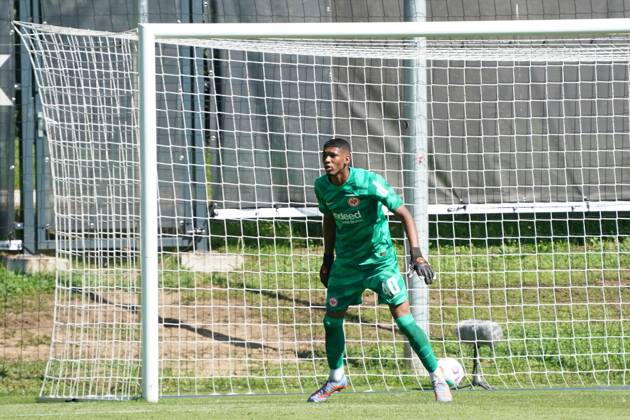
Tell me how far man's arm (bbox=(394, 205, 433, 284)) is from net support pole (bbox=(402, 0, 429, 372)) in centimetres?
176

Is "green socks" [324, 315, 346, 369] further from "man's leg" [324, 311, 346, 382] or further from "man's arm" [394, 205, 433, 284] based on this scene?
"man's arm" [394, 205, 433, 284]

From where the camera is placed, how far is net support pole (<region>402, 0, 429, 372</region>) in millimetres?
9078

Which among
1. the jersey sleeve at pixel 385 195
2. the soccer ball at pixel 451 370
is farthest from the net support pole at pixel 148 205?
the soccer ball at pixel 451 370

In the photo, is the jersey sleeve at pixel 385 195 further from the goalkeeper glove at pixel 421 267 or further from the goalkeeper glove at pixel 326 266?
the goalkeeper glove at pixel 326 266

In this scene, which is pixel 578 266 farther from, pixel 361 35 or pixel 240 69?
pixel 361 35

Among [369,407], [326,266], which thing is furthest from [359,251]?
[369,407]

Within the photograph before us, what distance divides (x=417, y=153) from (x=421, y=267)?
2256 millimetres

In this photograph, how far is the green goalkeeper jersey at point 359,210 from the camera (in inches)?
294

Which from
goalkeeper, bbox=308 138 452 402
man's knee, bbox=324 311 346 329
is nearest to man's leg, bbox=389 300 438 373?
goalkeeper, bbox=308 138 452 402

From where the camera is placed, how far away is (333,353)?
25.3 ft

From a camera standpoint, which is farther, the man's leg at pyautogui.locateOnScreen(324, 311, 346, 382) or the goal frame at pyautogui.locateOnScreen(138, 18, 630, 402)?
the man's leg at pyautogui.locateOnScreen(324, 311, 346, 382)

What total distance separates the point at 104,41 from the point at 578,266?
5.23 m

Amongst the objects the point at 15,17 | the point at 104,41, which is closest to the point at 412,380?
the point at 104,41

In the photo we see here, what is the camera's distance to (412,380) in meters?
9.30
